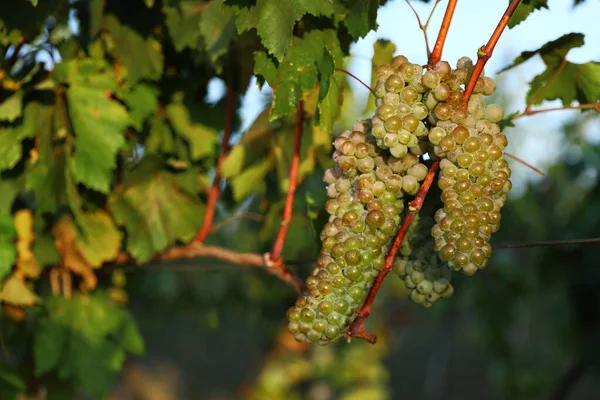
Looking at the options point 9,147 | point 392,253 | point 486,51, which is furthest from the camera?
point 9,147

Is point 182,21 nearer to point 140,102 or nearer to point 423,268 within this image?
point 140,102

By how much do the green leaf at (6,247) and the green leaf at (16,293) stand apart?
9.7 inches

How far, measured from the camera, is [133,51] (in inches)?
74.0

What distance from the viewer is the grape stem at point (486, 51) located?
1122 mm

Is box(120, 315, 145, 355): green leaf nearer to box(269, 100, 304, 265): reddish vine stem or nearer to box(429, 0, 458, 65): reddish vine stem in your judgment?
box(269, 100, 304, 265): reddish vine stem

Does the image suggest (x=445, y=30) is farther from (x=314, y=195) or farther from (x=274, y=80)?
(x=314, y=195)

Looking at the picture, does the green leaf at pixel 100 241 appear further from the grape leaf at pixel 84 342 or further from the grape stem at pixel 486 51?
the grape stem at pixel 486 51

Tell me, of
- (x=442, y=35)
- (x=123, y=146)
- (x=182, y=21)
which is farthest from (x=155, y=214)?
(x=442, y=35)

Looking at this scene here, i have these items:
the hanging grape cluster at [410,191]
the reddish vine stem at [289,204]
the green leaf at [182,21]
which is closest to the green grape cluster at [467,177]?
the hanging grape cluster at [410,191]

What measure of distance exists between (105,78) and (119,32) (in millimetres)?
138

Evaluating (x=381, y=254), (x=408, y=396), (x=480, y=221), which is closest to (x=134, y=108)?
(x=381, y=254)

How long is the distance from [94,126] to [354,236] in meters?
0.85

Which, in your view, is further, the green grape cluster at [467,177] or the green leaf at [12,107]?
the green leaf at [12,107]

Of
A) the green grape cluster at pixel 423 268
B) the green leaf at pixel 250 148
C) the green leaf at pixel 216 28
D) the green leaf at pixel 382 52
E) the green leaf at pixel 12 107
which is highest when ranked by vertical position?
the green leaf at pixel 382 52
